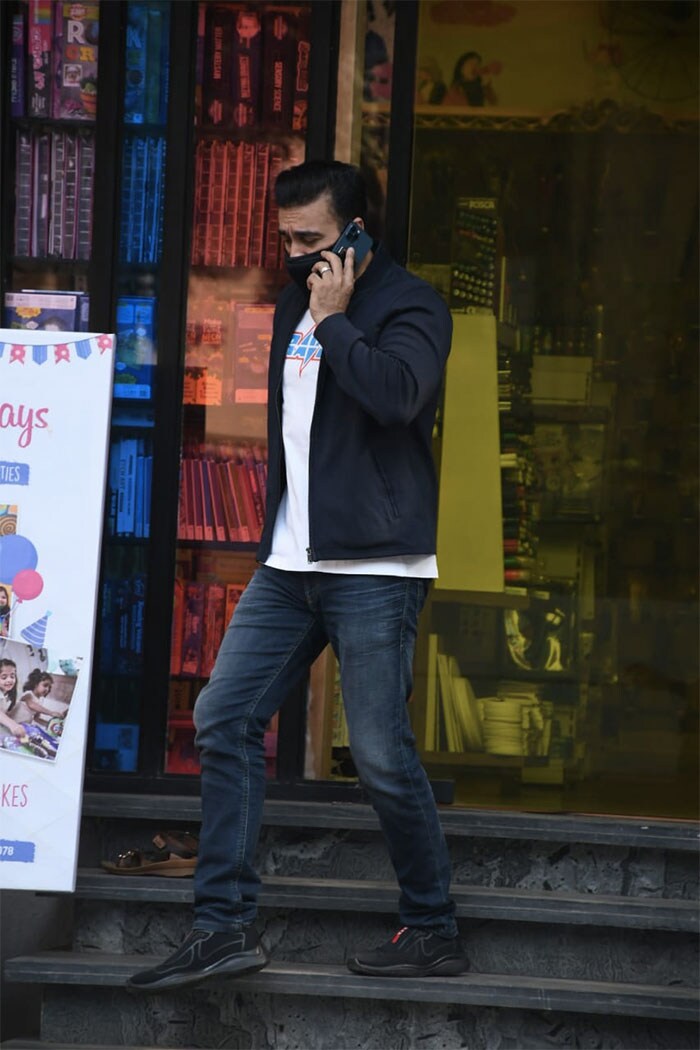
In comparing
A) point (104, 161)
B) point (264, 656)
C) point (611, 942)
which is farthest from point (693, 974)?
point (104, 161)

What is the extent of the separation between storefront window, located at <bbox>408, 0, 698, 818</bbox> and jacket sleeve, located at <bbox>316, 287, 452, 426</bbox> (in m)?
1.49

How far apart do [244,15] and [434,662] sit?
221 centimetres

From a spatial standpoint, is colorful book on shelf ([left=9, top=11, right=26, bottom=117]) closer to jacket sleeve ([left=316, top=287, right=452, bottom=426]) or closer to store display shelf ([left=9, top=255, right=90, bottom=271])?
store display shelf ([left=9, top=255, right=90, bottom=271])

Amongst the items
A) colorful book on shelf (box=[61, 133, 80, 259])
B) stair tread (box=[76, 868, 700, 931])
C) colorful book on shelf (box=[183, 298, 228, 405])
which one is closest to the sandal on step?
stair tread (box=[76, 868, 700, 931])

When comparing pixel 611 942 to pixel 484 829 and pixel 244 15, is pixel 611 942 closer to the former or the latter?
pixel 484 829

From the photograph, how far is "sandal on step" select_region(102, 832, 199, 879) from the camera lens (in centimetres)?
402

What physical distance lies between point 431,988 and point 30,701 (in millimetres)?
1214

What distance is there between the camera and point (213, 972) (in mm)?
3406

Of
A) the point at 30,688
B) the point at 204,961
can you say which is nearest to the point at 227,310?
the point at 30,688

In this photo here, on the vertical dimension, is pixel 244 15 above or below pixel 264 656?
above

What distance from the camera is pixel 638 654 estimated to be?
520 cm

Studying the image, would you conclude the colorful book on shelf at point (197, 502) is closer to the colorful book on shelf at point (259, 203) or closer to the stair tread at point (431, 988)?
the colorful book on shelf at point (259, 203)

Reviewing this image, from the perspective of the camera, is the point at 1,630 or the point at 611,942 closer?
the point at 1,630

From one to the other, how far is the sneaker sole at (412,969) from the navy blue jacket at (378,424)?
3.40ft
